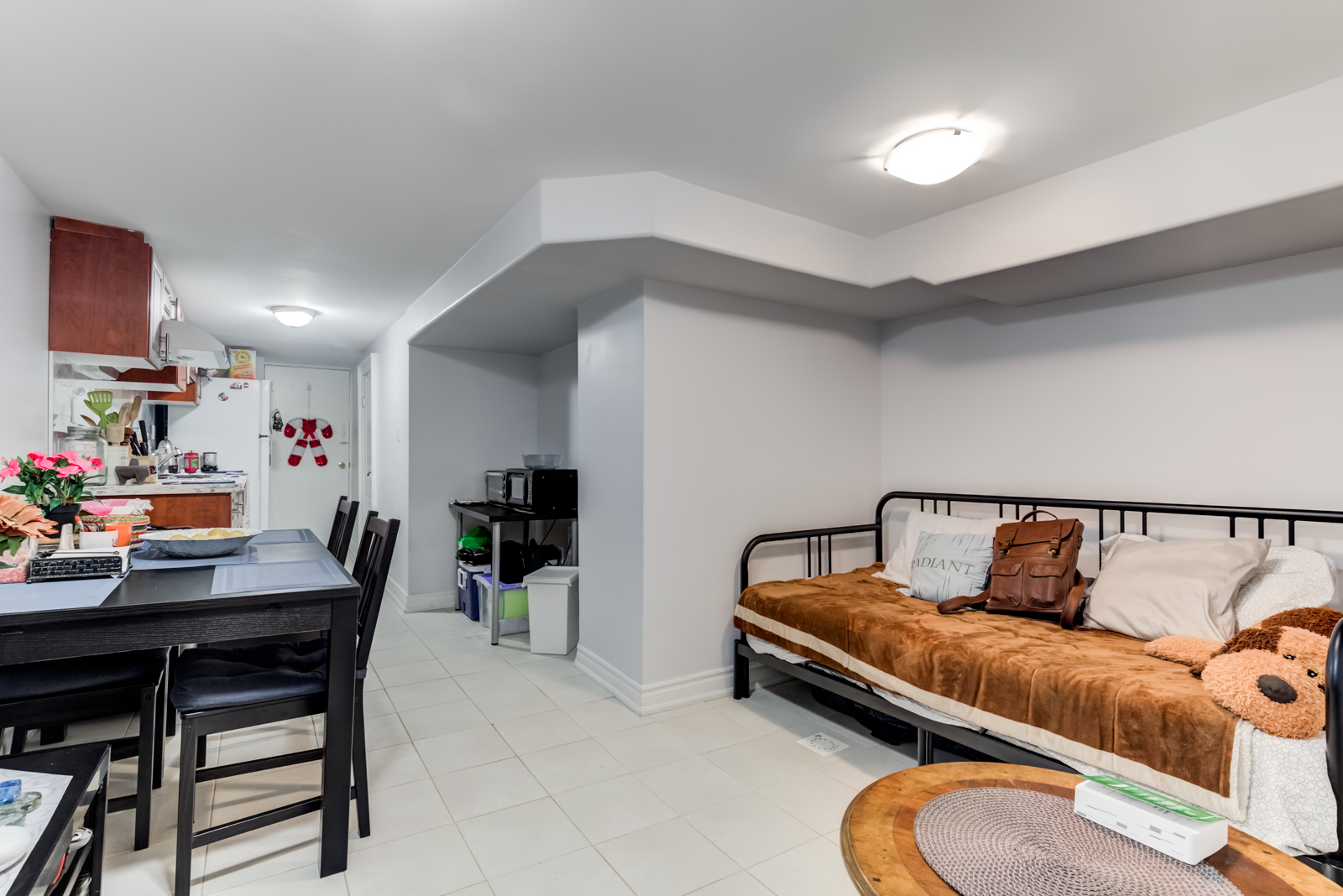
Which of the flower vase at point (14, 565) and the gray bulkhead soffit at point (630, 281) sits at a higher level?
the gray bulkhead soffit at point (630, 281)

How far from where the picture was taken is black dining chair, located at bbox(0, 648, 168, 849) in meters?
1.76

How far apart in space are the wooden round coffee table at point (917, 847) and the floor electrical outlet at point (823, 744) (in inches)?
50.2

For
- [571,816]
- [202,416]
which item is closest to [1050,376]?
[571,816]

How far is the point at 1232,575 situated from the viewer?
211cm

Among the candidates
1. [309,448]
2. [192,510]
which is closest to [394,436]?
[192,510]

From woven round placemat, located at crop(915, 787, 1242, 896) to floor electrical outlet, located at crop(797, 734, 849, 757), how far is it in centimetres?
142

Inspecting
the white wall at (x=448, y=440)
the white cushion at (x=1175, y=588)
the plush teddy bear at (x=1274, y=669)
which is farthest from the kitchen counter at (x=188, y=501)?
the plush teddy bear at (x=1274, y=669)

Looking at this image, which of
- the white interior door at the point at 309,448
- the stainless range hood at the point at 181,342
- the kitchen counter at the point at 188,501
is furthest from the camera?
the white interior door at the point at 309,448

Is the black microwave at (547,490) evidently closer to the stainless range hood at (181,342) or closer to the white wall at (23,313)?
the stainless range hood at (181,342)

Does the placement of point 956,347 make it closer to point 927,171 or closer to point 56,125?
point 927,171

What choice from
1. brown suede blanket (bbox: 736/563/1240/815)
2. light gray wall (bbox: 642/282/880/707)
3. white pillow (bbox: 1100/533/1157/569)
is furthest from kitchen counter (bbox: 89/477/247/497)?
white pillow (bbox: 1100/533/1157/569)

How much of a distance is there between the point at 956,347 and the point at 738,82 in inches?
85.2

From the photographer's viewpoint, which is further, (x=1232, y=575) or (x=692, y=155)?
(x=692, y=155)

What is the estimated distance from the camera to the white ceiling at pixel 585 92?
157 cm
